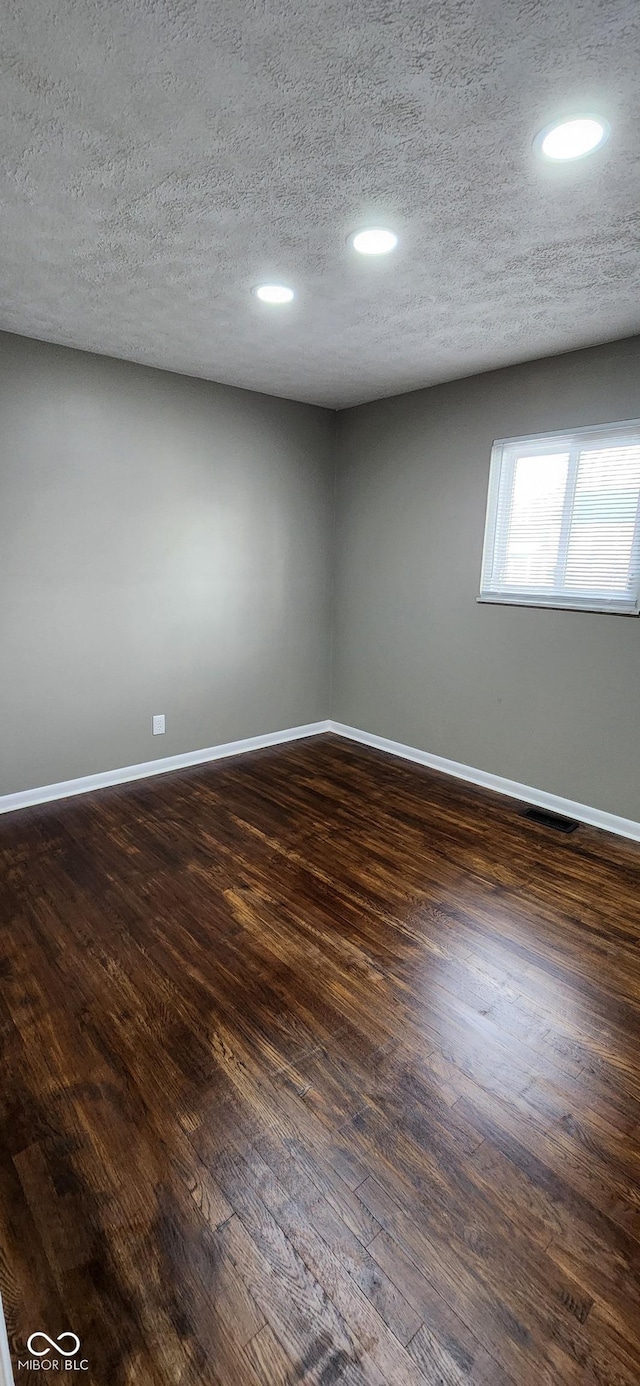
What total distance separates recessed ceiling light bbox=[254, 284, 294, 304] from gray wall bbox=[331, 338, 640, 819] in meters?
1.61

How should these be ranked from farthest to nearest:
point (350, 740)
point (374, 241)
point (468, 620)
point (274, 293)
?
point (350, 740), point (468, 620), point (274, 293), point (374, 241)

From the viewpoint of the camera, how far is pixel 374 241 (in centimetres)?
205

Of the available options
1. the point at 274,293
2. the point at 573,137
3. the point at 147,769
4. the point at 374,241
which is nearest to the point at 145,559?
the point at 147,769

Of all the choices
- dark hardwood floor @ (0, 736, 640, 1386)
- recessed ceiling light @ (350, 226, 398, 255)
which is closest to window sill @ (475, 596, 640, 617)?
dark hardwood floor @ (0, 736, 640, 1386)

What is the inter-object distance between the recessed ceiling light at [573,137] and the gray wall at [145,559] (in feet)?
8.67

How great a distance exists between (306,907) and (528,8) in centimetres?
274

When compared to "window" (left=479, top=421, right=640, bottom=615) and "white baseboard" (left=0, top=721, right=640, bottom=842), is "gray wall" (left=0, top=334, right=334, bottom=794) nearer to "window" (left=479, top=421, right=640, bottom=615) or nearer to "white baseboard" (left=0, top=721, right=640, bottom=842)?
"white baseboard" (left=0, top=721, right=640, bottom=842)

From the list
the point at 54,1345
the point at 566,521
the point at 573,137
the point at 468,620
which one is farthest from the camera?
the point at 468,620

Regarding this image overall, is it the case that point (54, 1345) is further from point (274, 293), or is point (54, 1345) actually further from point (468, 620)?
point (468, 620)

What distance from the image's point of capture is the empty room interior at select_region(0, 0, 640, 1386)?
124cm

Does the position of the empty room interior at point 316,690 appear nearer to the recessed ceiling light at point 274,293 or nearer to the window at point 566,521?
the window at point 566,521

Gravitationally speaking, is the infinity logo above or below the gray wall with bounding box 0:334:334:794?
below

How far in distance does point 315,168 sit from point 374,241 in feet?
1.48

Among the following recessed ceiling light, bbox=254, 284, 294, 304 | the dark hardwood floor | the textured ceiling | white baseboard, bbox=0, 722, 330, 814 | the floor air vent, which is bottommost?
the dark hardwood floor
